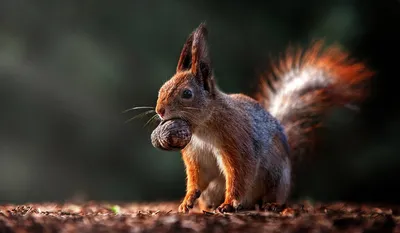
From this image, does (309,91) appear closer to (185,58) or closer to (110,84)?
(185,58)

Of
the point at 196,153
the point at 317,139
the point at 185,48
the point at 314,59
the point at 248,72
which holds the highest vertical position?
the point at 248,72

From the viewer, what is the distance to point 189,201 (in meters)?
2.48

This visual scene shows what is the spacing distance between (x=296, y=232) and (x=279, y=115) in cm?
143

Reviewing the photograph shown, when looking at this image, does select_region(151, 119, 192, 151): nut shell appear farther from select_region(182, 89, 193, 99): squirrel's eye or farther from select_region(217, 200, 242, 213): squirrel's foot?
select_region(217, 200, 242, 213): squirrel's foot

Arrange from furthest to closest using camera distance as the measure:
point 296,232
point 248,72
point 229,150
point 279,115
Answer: point 248,72 → point 279,115 → point 229,150 → point 296,232

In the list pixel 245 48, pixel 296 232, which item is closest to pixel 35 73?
pixel 245 48

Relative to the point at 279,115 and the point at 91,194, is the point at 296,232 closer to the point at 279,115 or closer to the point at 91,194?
the point at 279,115

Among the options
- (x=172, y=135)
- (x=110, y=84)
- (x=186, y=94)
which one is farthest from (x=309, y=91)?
(x=110, y=84)

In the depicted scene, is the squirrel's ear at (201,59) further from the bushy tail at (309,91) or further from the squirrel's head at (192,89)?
the bushy tail at (309,91)

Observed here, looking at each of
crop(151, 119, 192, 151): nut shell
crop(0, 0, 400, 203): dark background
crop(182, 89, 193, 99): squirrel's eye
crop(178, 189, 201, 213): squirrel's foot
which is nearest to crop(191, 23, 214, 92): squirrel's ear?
crop(182, 89, 193, 99): squirrel's eye

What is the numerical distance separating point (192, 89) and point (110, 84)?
9.97ft

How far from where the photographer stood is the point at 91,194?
5410 mm

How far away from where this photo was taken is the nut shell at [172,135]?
2.25 m

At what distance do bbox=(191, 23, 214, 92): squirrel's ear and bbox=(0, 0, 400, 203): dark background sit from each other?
2562mm
